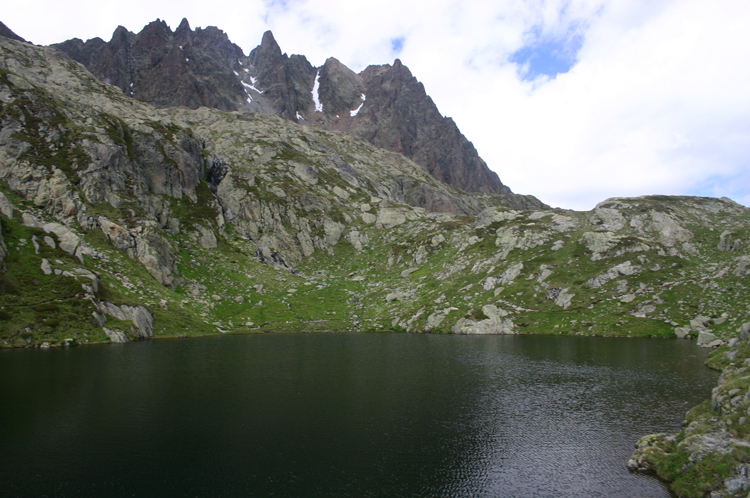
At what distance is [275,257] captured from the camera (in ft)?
527

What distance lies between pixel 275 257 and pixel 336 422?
132m

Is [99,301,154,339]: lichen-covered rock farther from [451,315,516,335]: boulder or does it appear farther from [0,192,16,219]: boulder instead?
[451,315,516,335]: boulder

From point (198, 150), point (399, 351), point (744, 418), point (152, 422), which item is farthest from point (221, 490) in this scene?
point (198, 150)

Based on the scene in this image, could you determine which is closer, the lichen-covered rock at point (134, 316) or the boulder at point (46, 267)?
the lichen-covered rock at point (134, 316)

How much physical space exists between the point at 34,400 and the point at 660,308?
381 feet

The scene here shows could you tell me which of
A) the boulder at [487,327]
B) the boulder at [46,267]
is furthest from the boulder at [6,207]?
the boulder at [487,327]

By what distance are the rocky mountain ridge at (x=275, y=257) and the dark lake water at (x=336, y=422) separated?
15049mm

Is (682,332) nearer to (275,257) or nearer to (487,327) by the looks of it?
(487,327)

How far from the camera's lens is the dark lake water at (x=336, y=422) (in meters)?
25.4

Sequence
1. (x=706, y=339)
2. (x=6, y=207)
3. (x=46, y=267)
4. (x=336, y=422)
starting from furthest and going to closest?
(x=6, y=207)
(x=46, y=267)
(x=706, y=339)
(x=336, y=422)

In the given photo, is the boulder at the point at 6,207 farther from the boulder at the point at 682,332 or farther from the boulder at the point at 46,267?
the boulder at the point at 682,332

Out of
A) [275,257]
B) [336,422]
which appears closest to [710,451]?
[336,422]

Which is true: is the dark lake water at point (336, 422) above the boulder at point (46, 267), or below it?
below

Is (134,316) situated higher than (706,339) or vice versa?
(706,339)
